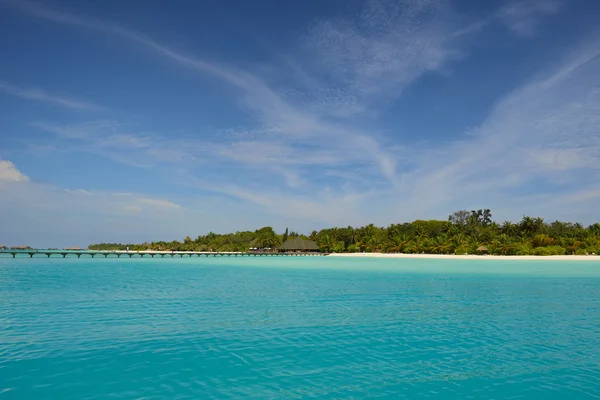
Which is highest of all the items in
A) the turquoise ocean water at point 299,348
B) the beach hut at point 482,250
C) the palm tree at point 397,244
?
the palm tree at point 397,244

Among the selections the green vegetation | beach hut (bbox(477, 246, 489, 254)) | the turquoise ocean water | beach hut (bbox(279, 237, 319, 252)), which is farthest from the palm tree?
the turquoise ocean water

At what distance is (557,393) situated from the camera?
25.7ft

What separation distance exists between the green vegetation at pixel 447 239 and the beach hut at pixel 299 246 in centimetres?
231

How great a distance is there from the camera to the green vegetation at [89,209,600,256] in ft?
239

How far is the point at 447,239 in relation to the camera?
85.3m

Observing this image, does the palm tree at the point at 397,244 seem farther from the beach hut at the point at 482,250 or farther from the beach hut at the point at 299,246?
the beach hut at the point at 299,246

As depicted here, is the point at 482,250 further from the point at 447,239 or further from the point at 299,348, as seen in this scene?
the point at 299,348

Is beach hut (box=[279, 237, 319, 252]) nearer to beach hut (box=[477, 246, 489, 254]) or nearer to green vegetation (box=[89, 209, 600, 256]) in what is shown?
green vegetation (box=[89, 209, 600, 256])

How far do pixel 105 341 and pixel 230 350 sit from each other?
12.8 ft

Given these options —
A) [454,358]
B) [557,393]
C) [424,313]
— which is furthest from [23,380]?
[424,313]

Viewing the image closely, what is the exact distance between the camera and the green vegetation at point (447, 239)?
72812mm

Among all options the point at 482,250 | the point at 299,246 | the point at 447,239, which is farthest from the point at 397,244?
the point at 299,246

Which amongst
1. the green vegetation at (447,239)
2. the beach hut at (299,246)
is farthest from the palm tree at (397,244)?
the beach hut at (299,246)

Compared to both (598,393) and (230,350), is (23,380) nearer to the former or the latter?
(230,350)
